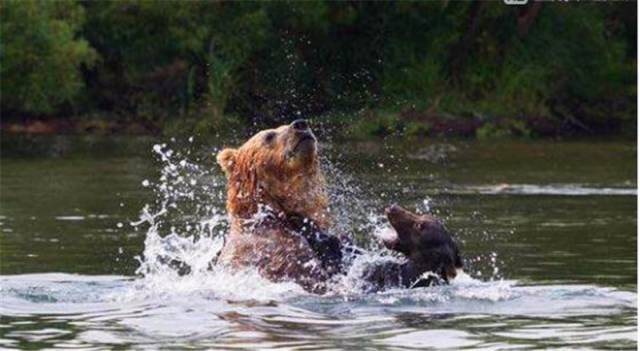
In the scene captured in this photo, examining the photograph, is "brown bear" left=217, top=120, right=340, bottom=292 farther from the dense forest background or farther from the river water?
the dense forest background

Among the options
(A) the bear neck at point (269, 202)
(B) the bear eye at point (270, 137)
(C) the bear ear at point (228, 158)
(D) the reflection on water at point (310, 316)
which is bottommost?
(D) the reflection on water at point (310, 316)

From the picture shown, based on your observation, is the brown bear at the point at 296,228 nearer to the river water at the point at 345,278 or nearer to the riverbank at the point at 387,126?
the river water at the point at 345,278

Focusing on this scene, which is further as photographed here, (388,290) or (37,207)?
(37,207)

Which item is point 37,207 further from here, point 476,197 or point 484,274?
point 484,274

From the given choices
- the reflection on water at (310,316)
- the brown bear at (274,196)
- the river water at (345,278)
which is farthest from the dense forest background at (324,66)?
the reflection on water at (310,316)

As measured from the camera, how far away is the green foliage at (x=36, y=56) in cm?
4038

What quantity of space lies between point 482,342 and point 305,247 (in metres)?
2.35

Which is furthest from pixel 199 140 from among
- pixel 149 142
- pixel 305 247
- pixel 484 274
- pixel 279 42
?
pixel 305 247

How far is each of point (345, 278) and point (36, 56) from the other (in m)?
28.3

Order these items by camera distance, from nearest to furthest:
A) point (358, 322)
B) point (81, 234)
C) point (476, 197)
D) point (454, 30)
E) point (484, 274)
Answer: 1. point (358, 322)
2. point (484, 274)
3. point (81, 234)
4. point (476, 197)
5. point (454, 30)

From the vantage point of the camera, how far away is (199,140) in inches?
1465

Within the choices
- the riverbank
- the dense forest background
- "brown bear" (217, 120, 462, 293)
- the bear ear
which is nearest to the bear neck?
"brown bear" (217, 120, 462, 293)

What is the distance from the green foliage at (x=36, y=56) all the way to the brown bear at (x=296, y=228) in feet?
89.3

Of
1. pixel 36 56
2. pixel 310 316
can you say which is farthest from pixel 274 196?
pixel 36 56
